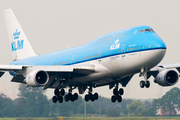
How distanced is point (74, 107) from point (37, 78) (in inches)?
1911

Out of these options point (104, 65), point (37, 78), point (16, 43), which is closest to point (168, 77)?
point (104, 65)

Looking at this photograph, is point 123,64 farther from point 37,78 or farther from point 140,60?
point 37,78

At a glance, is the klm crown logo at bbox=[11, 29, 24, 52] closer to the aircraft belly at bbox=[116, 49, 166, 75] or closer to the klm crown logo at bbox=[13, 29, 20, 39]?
the klm crown logo at bbox=[13, 29, 20, 39]

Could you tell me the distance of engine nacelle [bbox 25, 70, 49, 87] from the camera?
42.9m

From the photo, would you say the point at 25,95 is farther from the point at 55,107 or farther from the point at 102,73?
the point at 102,73

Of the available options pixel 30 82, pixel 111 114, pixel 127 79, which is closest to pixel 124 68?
pixel 127 79

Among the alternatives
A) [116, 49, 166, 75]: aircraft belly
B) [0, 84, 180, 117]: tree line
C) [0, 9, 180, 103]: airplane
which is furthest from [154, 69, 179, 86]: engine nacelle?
[0, 84, 180, 117]: tree line

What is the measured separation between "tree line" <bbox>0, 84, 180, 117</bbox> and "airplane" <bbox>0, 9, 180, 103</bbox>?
3233 centimetres

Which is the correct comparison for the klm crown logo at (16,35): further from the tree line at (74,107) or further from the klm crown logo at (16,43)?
the tree line at (74,107)

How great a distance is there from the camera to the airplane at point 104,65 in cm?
3991

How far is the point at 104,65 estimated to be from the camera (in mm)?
42625

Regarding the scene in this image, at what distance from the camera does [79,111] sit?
90875mm

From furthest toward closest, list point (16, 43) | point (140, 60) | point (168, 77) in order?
point (16, 43) < point (168, 77) < point (140, 60)

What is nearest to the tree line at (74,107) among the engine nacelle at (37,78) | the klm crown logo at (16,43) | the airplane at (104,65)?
the klm crown logo at (16,43)
